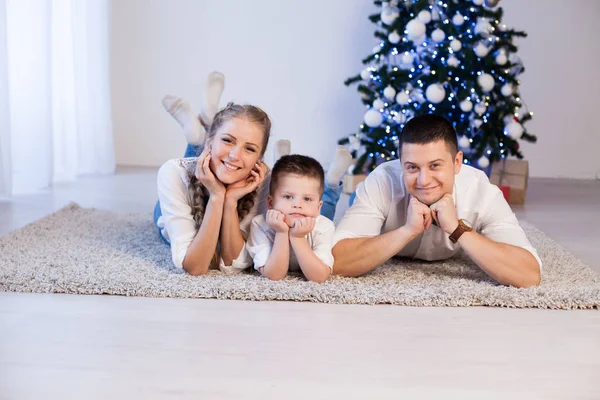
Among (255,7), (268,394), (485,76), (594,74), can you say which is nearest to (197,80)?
(255,7)

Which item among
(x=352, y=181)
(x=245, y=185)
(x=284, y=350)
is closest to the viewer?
(x=284, y=350)

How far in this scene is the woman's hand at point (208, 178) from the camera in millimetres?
2299

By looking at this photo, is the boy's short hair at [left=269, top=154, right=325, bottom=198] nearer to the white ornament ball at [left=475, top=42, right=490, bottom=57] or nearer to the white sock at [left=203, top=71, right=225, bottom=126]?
the white sock at [left=203, top=71, right=225, bottom=126]

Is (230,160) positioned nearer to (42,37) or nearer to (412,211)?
(412,211)

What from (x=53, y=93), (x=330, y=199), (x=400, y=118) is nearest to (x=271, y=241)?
(x=330, y=199)

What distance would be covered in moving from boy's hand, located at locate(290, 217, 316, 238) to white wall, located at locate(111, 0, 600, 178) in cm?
341

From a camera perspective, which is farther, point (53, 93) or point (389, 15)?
point (53, 93)

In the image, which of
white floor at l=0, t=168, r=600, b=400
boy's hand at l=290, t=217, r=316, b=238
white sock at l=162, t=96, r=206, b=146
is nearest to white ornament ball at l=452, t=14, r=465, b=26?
white sock at l=162, t=96, r=206, b=146

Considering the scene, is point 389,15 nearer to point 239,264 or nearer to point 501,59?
point 501,59

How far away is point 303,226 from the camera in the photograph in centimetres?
222

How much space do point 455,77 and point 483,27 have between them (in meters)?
0.30

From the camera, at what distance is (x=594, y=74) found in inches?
212

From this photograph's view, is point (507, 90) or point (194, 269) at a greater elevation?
point (507, 90)

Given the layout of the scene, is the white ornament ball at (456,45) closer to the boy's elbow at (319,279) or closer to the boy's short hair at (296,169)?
the boy's short hair at (296,169)
